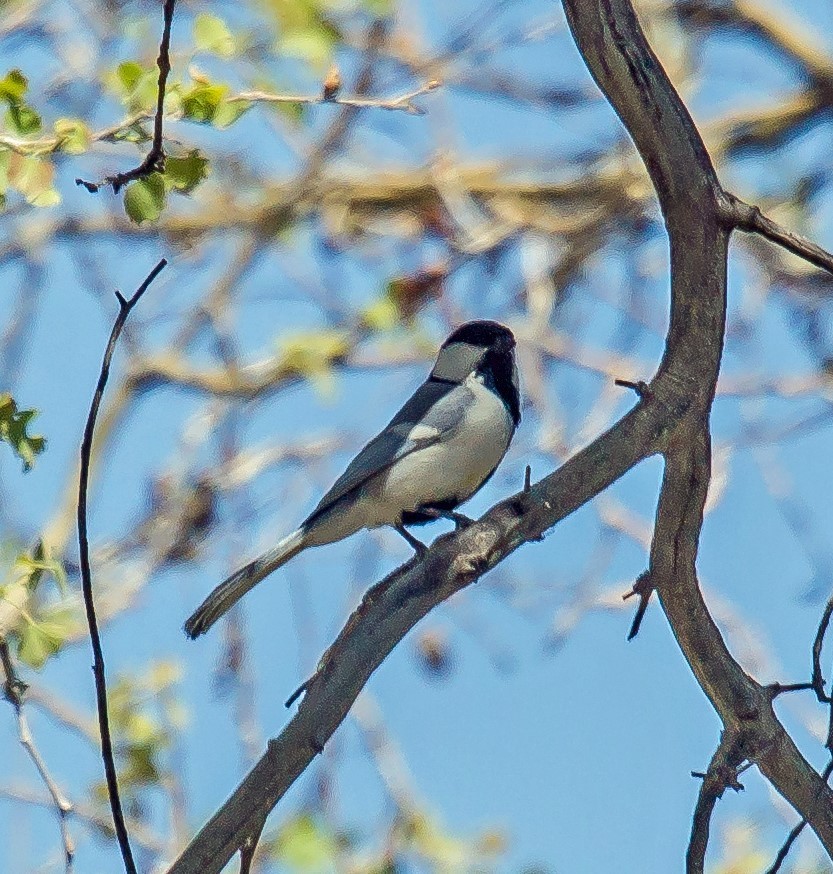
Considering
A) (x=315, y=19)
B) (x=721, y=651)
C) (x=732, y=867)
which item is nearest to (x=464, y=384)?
(x=315, y=19)

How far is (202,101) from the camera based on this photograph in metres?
2.33

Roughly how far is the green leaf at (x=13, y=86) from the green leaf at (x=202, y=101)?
0.25 m

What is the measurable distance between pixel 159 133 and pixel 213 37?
20.8 inches

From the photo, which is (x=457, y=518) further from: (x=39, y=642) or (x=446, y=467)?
(x=39, y=642)

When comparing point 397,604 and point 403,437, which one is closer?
point 397,604

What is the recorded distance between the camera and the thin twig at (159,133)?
75.9 inches

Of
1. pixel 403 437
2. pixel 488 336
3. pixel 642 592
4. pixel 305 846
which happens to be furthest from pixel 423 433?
pixel 642 592

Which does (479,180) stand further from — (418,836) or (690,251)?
(690,251)

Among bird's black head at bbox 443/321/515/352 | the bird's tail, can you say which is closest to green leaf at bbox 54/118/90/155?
the bird's tail

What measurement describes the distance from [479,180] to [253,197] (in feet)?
2.96

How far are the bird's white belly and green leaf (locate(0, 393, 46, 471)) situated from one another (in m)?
1.69

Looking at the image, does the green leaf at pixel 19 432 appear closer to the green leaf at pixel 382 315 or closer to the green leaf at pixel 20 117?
the green leaf at pixel 20 117

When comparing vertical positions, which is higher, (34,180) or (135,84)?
(135,84)

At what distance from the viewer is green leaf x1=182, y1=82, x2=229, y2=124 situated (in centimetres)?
233
